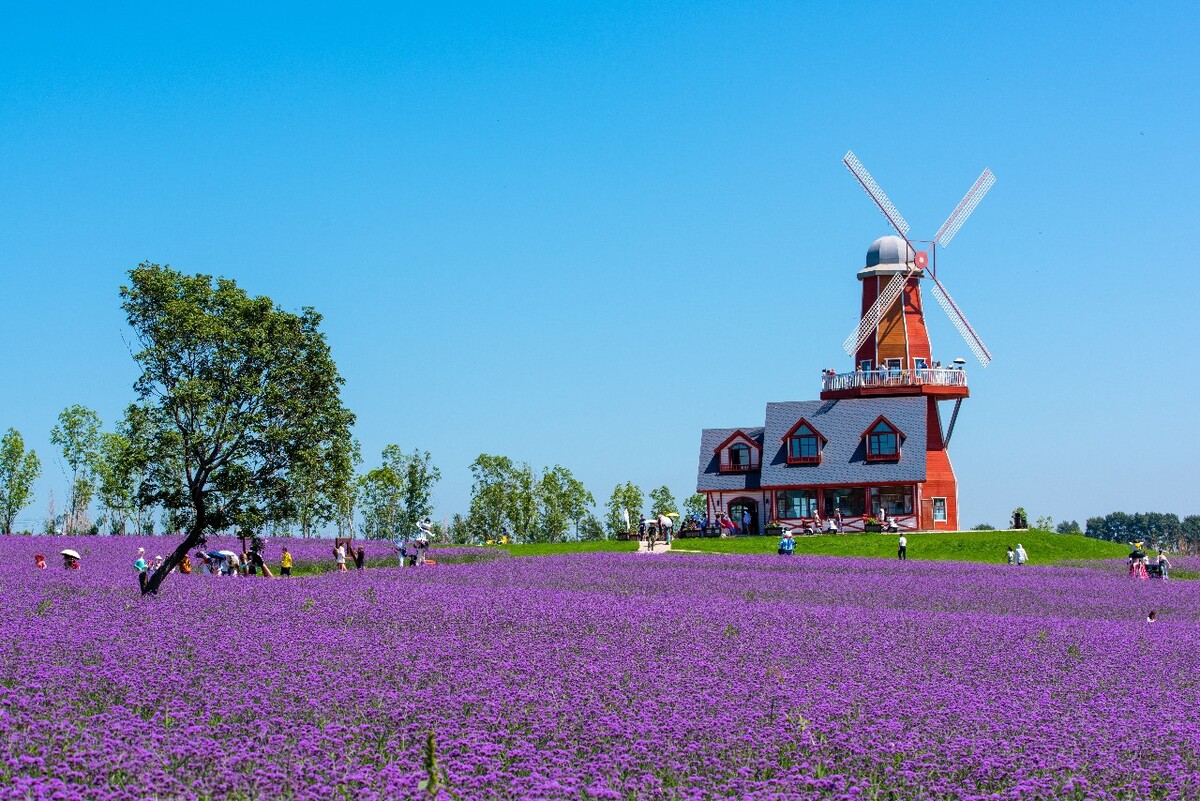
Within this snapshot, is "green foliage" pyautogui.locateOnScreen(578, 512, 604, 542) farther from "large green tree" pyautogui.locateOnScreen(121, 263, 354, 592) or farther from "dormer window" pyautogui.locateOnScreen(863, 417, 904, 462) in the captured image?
"large green tree" pyautogui.locateOnScreen(121, 263, 354, 592)

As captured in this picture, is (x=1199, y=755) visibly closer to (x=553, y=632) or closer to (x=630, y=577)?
(x=553, y=632)

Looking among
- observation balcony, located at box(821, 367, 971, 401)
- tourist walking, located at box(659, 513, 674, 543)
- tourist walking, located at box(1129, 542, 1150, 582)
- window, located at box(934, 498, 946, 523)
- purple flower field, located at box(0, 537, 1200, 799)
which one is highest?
observation balcony, located at box(821, 367, 971, 401)

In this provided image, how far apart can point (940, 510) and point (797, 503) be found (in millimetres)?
6491

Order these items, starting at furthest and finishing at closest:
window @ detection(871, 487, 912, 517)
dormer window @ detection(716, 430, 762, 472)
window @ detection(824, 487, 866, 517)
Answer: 1. dormer window @ detection(716, 430, 762, 472)
2. window @ detection(824, 487, 866, 517)
3. window @ detection(871, 487, 912, 517)

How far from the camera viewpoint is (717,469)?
63.1 metres

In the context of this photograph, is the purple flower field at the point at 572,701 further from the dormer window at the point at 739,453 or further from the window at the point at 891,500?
the dormer window at the point at 739,453

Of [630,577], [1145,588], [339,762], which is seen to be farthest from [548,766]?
[1145,588]

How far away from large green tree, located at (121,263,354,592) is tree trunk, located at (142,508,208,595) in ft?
0.07

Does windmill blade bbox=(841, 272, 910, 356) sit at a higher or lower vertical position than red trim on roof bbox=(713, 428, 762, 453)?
higher

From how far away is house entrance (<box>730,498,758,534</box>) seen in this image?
201 feet

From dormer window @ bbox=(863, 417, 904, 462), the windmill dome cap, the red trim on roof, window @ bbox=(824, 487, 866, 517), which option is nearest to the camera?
dormer window @ bbox=(863, 417, 904, 462)

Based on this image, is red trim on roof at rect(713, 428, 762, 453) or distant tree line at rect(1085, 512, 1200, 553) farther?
distant tree line at rect(1085, 512, 1200, 553)

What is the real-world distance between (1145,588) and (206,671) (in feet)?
90.4

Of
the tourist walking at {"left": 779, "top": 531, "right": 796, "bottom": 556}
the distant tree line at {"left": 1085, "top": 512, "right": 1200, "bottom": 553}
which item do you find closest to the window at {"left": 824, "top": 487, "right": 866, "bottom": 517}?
the tourist walking at {"left": 779, "top": 531, "right": 796, "bottom": 556}
